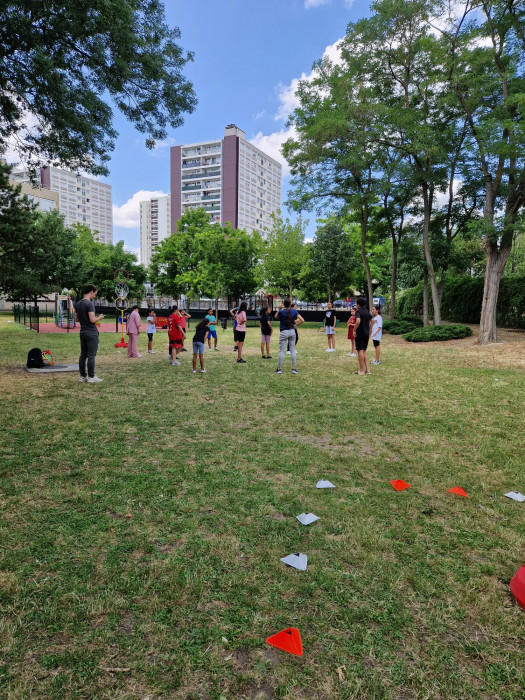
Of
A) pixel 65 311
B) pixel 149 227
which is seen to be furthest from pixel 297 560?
pixel 149 227

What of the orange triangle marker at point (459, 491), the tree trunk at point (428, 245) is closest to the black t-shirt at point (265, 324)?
the orange triangle marker at point (459, 491)

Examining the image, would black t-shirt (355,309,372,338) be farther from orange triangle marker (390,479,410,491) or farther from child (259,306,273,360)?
orange triangle marker (390,479,410,491)

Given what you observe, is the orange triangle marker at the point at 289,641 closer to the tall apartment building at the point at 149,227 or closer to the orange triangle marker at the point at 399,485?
the orange triangle marker at the point at 399,485

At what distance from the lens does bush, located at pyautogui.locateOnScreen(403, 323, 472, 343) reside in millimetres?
17359

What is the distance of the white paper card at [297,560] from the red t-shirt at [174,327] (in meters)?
8.68

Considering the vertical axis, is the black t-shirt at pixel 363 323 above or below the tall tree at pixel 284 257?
below

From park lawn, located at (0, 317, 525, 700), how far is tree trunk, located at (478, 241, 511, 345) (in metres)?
10.4

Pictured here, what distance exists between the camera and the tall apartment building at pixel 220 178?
87.1 m

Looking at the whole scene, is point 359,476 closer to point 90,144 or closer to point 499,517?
point 499,517

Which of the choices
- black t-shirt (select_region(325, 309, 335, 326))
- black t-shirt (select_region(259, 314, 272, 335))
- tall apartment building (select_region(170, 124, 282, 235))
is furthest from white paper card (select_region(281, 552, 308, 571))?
tall apartment building (select_region(170, 124, 282, 235))

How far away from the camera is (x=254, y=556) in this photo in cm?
271

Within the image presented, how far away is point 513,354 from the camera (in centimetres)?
1280

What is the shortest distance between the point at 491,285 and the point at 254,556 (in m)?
15.7

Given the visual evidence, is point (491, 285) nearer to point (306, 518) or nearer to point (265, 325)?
point (265, 325)
